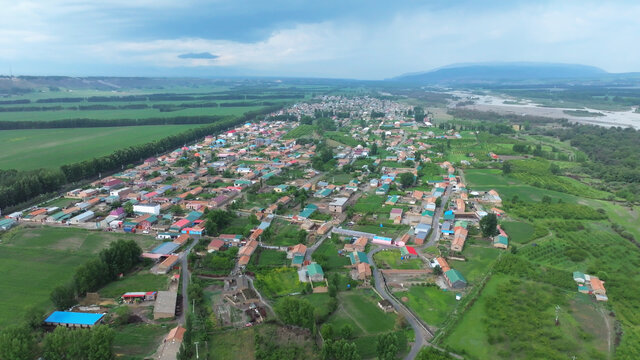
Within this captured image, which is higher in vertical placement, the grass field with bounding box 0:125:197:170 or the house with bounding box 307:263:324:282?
the grass field with bounding box 0:125:197:170

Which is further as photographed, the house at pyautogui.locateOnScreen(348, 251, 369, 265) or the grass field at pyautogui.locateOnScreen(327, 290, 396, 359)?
the house at pyautogui.locateOnScreen(348, 251, 369, 265)

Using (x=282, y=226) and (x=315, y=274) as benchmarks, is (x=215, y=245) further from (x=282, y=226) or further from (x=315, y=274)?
(x=315, y=274)

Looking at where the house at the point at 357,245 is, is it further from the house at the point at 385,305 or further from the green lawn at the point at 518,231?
the green lawn at the point at 518,231

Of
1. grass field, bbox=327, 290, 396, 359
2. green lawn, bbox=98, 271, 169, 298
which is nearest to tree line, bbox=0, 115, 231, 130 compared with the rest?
green lawn, bbox=98, 271, 169, 298

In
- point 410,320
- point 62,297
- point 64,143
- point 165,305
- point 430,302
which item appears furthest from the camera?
point 64,143

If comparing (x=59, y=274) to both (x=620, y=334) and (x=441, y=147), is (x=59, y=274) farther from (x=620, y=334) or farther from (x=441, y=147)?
(x=441, y=147)

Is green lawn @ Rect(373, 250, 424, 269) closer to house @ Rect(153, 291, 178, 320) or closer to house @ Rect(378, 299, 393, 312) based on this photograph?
house @ Rect(378, 299, 393, 312)

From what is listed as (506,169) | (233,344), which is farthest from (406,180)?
(233,344)
